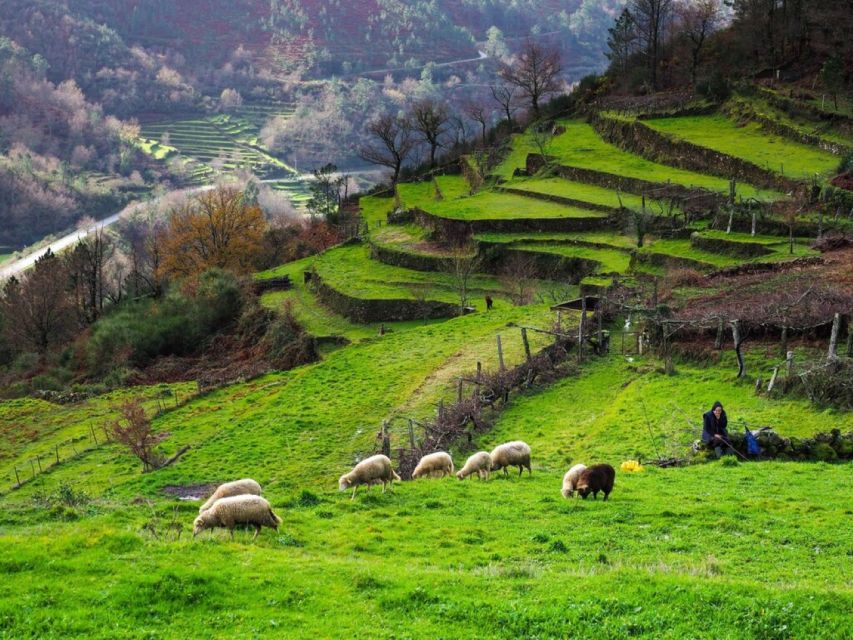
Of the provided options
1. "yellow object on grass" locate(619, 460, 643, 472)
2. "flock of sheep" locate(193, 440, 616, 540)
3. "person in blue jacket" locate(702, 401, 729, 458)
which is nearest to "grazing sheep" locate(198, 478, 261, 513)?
"flock of sheep" locate(193, 440, 616, 540)

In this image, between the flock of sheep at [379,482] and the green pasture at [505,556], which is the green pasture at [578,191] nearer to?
the green pasture at [505,556]

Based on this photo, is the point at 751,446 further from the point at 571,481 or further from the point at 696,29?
the point at 696,29

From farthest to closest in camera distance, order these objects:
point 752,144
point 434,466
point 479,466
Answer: point 752,144 < point 434,466 < point 479,466

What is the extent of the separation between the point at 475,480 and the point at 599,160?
55501 mm

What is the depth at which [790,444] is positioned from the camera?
2211 cm

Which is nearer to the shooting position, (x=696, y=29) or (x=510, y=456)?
(x=510, y=456)

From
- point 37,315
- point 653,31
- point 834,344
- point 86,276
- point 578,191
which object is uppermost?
point 653,31

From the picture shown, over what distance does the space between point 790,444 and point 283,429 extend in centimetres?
1934

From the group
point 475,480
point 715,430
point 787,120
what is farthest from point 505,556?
point 787,120

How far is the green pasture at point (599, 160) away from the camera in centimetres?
5962

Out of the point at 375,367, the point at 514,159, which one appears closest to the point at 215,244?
the point at 514,159

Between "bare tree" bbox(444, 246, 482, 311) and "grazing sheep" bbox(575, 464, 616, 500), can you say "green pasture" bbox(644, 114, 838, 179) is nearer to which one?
"bare tree" bbox(444, 246, 482, 311)

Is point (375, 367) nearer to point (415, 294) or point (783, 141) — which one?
point (415, 294)

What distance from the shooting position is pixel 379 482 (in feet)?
74.7
